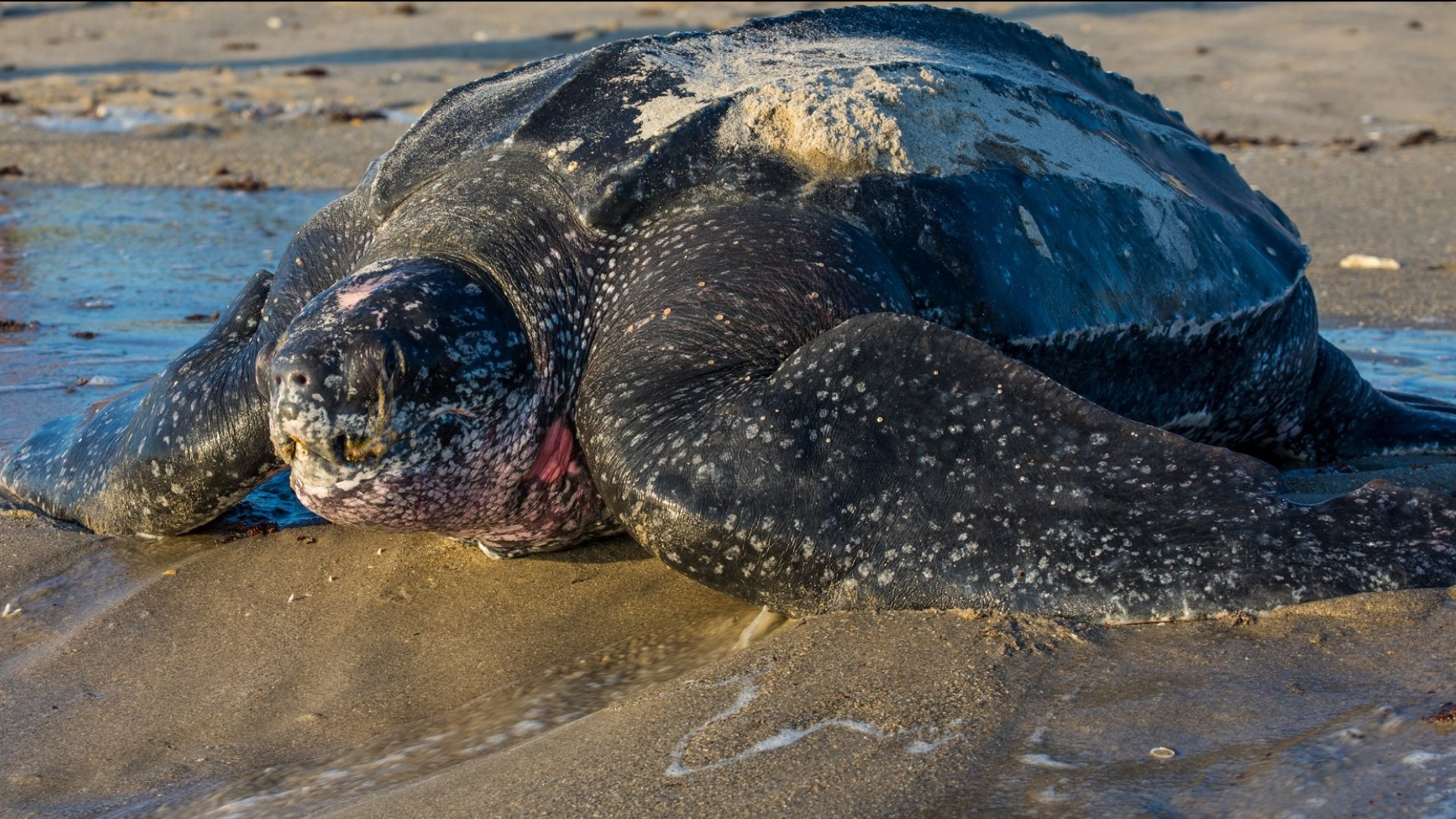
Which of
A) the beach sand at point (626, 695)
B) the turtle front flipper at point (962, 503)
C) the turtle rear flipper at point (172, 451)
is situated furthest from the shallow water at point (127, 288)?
the turtle front flipper at point (962, 503)

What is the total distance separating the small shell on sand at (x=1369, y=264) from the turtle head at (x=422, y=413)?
4284mm

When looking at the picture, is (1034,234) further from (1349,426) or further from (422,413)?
(422,413)

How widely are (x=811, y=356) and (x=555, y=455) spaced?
1.97 ft

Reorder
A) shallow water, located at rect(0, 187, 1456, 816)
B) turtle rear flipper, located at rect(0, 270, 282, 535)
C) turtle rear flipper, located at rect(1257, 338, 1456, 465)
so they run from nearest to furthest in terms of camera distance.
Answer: shallow water, located at rect(0, 187, 1456, 816)
turtle rear flipper, located at rect(0, 270, 282, 535)
turtle rear flipper, located at rect(1257, 338, 1456, 465)

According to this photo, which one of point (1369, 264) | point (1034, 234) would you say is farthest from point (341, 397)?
point (1369, 264)

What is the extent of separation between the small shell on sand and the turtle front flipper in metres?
3.97

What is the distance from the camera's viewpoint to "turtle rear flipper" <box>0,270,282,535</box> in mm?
2994

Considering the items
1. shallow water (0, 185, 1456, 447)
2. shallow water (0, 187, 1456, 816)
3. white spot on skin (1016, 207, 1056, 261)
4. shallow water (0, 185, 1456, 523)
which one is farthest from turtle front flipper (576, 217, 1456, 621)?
shallow water (0, 185, 1456, 447)

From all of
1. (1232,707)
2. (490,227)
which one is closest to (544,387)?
(490,227)

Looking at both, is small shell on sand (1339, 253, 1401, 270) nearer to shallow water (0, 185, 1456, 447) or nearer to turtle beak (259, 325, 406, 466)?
shallow water (0, 185, 1456, 447)

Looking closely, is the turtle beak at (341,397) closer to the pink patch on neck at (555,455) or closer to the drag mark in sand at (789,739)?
the pink patch on neck at (555,455)

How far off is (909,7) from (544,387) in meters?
1.63

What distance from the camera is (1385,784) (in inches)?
65.9

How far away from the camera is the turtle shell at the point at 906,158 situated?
287cm
